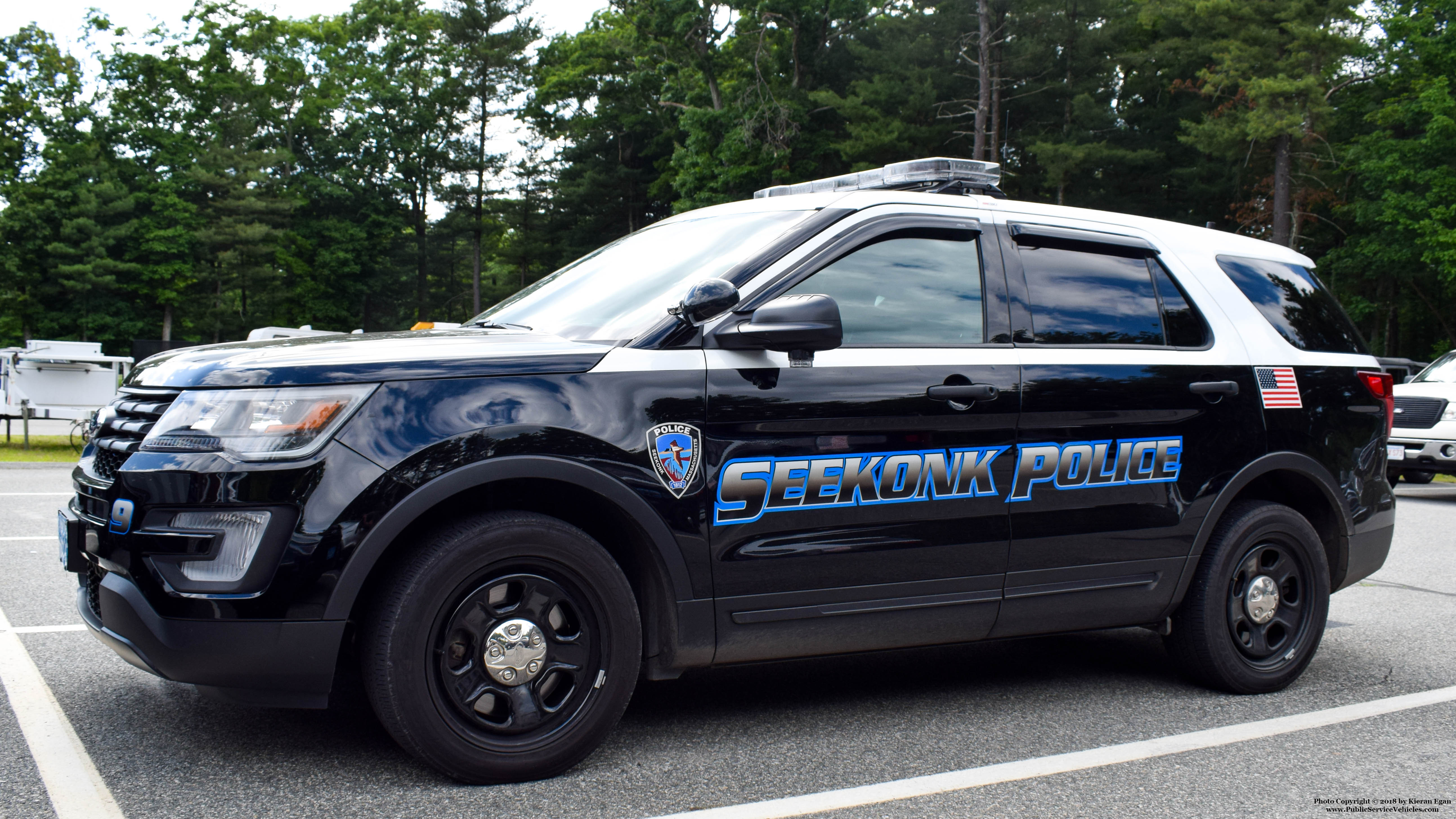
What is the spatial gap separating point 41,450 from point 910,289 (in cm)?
1653

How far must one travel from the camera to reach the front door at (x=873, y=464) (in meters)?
3.66

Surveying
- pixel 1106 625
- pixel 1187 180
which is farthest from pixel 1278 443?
pixel 1187 180

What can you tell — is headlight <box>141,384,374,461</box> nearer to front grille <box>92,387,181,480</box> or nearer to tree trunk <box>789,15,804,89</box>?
front grille <box>92,387,181,480</box>

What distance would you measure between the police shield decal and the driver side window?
66cm

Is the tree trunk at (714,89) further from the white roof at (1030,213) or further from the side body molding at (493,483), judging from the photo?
the side body molding at (493,483)

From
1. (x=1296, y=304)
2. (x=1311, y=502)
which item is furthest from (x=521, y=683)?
(x=1296, y=304)

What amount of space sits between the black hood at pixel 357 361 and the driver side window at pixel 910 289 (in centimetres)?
90

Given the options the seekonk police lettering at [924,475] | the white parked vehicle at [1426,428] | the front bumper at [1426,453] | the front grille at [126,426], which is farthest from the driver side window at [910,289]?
the white parked vehicle at [1426,428]

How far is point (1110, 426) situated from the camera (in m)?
4.30

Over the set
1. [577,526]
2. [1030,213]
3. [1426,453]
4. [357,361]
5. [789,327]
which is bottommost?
[1426,453]

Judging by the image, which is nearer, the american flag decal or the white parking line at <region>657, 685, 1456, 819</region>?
the white parking line at <region>657, 685, 1456, 819</region>

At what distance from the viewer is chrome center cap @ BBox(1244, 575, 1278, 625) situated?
4.79 m

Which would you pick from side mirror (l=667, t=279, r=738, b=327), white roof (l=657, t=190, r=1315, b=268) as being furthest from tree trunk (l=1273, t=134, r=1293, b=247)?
side mirror (l=667, t=279, r=738, b=327)

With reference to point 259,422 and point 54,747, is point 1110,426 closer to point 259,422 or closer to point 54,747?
point 259,422
